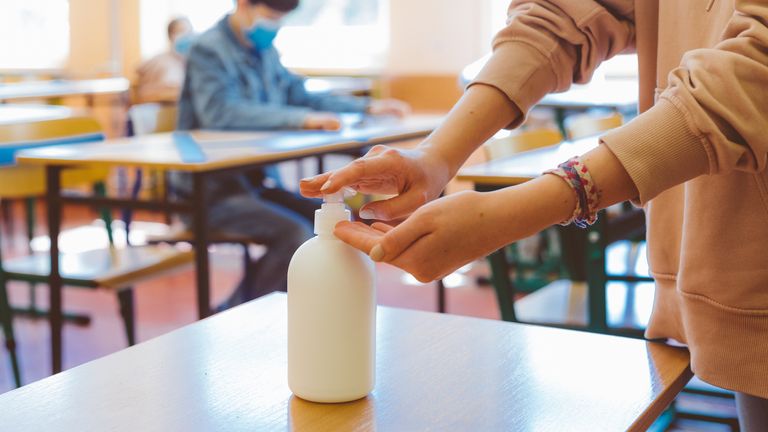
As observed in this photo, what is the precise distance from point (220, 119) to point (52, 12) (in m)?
5.58

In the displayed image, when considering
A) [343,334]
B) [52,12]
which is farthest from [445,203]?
[52,12]

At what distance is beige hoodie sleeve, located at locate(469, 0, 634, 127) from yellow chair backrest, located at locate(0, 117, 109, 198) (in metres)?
2.07

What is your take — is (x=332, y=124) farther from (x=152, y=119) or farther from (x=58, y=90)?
(x=58, y=90)

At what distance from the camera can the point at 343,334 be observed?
85 centimetres

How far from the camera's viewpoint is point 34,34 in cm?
823

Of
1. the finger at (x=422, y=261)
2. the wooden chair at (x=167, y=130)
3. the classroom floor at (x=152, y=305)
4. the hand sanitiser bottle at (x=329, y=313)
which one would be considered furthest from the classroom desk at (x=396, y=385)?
the wooden chair at (x=167, y=130)

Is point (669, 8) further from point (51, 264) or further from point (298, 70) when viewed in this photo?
point (298, 70)

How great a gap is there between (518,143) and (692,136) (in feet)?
6.37

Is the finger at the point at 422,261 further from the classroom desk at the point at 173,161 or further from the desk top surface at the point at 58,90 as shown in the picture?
the desk top surface at the point at 58,90

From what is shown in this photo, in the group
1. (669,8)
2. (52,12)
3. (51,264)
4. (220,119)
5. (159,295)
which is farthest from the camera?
(52,12)

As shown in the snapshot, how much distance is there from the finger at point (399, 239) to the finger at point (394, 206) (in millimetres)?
128

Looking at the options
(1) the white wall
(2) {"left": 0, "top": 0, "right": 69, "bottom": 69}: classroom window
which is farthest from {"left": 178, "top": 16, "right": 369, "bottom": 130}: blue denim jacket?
(2) {"left": 0, "top": 0, "right": 69, "bottom": 69}: classroom window

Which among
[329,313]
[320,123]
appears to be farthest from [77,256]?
[329,313]

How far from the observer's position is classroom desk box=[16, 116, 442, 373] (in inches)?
98.7
